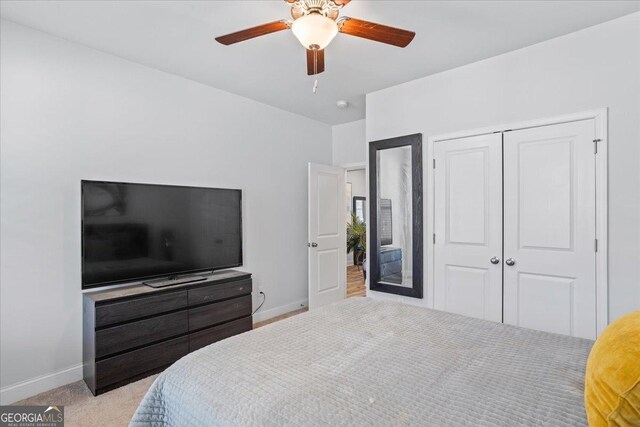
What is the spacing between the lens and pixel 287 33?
8.32 feet

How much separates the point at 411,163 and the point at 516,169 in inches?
37.1

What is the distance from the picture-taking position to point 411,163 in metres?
3.42

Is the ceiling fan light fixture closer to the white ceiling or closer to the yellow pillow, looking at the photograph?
the white ceiling

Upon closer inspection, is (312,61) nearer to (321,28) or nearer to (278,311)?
(321,28)

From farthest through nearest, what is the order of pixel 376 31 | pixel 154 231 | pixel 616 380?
pixel 154 231, pixel 376 31, pixel 616 380

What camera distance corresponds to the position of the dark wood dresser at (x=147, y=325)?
2.47 metres

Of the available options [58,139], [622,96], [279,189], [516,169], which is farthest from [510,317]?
[58,139]

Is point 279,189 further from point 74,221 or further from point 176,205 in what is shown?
point 74,221

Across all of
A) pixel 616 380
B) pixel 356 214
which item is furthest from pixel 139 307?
pixel 356 214

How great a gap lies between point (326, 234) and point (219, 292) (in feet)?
5.97

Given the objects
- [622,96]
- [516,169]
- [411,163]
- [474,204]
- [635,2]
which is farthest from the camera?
[411,163]

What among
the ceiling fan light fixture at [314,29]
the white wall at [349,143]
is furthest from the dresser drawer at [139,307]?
the white wall at [349,143]

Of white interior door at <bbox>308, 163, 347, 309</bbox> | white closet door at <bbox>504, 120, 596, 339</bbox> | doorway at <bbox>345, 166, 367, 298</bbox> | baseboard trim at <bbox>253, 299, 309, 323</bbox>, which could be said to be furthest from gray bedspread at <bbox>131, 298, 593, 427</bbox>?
doorway at <bbox>345, 166, 367, 298</bbox>

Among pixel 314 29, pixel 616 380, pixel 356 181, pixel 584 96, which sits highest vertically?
pixel 314 29
